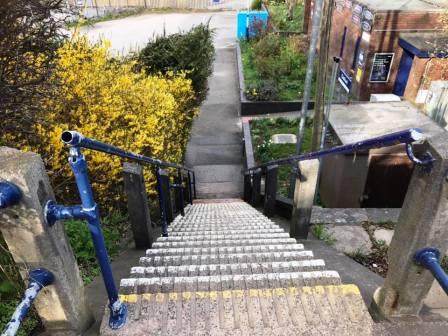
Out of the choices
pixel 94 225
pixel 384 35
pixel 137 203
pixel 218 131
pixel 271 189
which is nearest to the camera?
pixel 94 225

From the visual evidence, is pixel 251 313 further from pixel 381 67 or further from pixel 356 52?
pixel 356 52

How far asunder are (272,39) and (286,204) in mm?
14189

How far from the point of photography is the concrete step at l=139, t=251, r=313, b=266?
2857 mm

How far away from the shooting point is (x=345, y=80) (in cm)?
1420

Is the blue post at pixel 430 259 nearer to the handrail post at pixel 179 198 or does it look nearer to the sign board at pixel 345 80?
the handrail post at pixel 179 198

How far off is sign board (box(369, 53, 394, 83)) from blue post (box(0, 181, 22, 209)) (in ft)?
43.1

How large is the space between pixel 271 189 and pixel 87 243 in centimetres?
291

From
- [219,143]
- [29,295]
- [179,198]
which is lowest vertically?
[219,143]

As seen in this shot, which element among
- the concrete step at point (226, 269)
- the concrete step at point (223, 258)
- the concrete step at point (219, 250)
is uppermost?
the concrete step at point (226, 269)

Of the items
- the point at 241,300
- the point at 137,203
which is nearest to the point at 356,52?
the point at 137,203

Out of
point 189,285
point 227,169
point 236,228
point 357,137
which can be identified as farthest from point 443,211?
point 227,169

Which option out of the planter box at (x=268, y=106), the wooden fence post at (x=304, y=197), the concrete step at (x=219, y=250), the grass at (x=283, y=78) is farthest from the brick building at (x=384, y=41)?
the concrete step at (x=219, y=250)

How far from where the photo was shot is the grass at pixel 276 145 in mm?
9919

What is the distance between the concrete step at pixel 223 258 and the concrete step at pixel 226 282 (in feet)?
1.67
